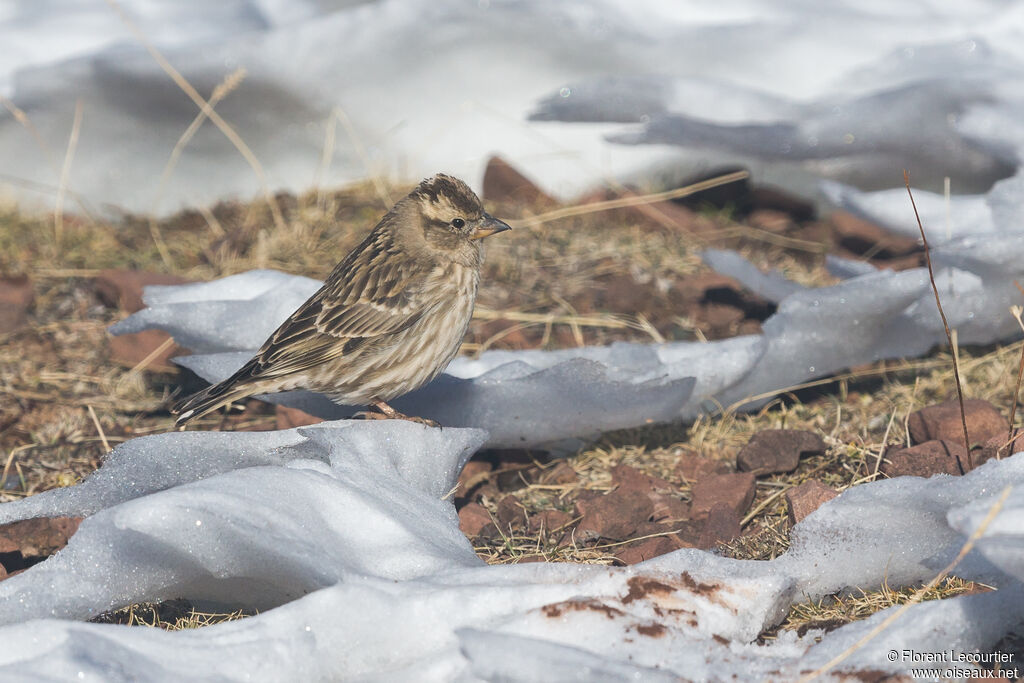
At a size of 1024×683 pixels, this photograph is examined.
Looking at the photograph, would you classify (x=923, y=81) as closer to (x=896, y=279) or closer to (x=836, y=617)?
(x=896, y=279)

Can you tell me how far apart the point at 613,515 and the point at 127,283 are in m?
Result: 2.89

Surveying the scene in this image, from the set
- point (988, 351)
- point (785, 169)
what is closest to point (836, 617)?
point (988, 351)

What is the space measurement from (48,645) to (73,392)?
2.55 m

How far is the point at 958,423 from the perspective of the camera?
3688 millimetres

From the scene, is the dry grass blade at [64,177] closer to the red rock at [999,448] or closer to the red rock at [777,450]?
the red rock at [777,450]

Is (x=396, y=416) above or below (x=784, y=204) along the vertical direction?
above

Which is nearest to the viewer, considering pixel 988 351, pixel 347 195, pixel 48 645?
pixel 48 645

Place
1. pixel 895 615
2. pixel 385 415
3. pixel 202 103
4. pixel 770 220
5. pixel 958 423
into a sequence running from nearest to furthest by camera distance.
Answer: pixel 895 615
pixel 958 423
pixel 385 415
pixel 202 103
pixel 770 220

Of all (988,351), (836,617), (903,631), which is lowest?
(988,351)

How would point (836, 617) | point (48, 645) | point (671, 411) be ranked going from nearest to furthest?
point (48, 645) → point (836, 617) → point (671, 411)

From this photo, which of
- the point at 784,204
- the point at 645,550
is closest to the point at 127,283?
the point at 645,550

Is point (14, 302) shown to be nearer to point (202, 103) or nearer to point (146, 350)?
point (146, 350)

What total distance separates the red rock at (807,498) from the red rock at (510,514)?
0.86 metres

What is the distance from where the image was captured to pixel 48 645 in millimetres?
2303
